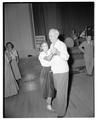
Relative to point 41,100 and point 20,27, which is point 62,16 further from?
point 41,100

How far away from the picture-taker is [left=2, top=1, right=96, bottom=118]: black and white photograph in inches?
68.4

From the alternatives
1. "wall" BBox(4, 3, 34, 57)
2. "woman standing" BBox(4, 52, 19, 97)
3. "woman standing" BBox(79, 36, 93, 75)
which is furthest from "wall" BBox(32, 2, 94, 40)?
"woman standing" BBox(4, 52, 19, 97)

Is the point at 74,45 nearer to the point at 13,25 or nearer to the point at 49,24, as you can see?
the point at 49,24

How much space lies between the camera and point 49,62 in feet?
5.99

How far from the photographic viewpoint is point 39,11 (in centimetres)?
467

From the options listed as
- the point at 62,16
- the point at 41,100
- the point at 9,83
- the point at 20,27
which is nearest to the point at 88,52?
the point at 41,100

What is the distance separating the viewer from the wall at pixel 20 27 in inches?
179

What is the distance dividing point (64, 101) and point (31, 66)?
2.42m

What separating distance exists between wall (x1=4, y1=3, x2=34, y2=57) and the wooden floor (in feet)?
5.14

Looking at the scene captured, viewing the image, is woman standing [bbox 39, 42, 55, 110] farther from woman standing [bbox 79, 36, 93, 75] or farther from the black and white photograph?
woman standing [bbox 79, 36, 93, 75]

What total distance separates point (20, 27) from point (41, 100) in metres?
3.16

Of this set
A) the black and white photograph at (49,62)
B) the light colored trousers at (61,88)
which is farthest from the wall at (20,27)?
the light colored trousers at (61,88)

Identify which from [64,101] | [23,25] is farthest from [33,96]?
[23,25]

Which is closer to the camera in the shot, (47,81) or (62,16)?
(47,81)
